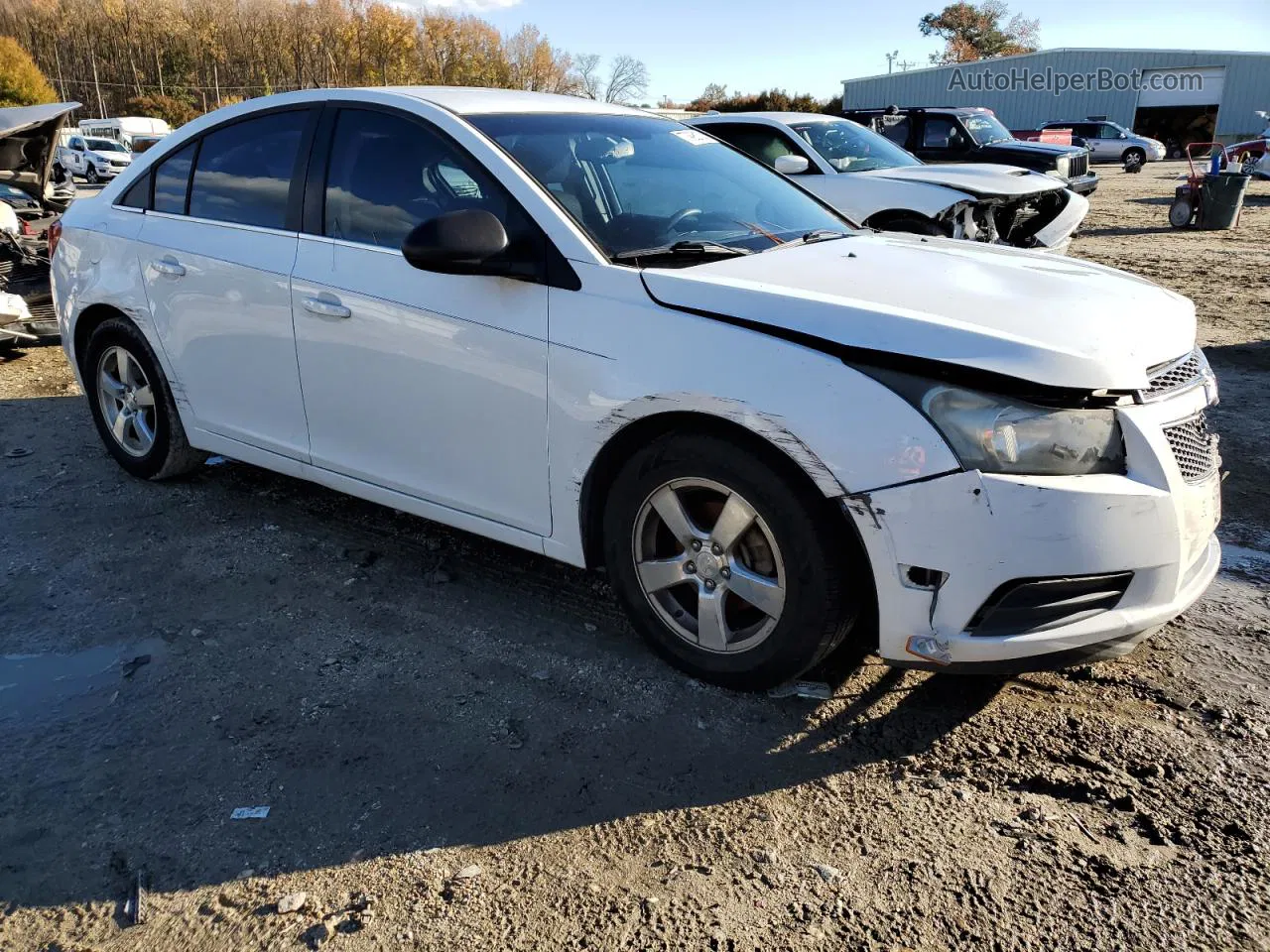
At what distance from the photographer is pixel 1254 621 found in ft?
11.4

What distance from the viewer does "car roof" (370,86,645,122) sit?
3.62m

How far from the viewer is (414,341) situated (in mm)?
3354

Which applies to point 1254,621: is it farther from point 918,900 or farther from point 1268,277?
point 1268,277

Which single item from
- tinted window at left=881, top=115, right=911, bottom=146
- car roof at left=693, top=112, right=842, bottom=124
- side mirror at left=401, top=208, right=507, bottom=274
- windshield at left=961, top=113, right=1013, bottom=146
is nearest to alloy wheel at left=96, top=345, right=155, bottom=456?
side mirror at left=401, top=208, right=507, bottom=274

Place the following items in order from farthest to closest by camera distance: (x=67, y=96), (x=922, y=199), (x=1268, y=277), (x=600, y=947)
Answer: (x=67, y=96), (x=1268, y=277), (x=922, y=199), (x=600, y=947)

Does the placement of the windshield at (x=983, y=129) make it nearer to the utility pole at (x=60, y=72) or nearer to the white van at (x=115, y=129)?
the white van at (x=115, y=129)

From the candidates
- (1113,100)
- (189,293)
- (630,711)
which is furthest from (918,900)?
(1113,100)

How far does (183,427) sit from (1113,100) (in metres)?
64.5

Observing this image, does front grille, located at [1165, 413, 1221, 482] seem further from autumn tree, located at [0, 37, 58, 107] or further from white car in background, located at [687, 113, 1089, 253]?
autumn tree, located at [0, 37, 58, 107]

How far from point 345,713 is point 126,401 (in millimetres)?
2667

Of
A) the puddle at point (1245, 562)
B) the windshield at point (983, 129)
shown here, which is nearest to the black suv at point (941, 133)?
the windshield at point (983, 129)

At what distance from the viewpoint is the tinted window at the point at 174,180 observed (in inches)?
173

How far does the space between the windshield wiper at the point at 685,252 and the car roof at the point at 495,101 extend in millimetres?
919

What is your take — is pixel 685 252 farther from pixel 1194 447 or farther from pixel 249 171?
pixel 249 171
